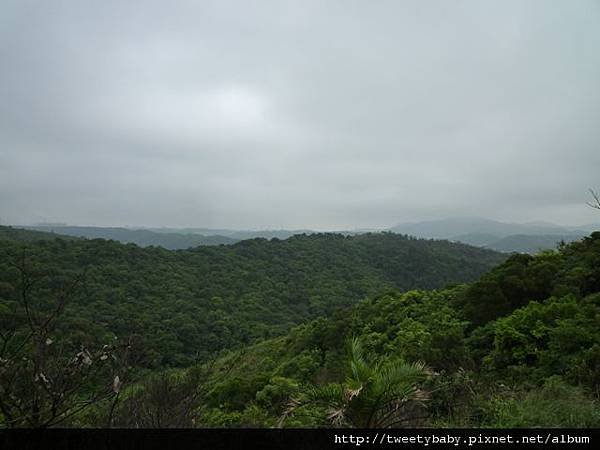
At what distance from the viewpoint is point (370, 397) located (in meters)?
4.59

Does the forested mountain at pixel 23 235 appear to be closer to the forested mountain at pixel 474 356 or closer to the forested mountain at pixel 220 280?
the forested mountain at pixel 220 280

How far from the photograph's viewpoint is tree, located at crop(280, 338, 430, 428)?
4.57 m

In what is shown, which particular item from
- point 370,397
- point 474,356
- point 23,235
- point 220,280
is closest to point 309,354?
point 474,356

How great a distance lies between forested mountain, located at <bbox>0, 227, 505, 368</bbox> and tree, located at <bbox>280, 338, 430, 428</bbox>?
1858 centimetres

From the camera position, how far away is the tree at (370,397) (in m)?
4.57

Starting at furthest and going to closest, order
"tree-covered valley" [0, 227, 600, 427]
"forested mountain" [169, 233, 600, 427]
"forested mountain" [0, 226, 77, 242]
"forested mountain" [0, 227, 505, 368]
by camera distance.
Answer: "forested mountain" [0, 226, 77, 242] < "forested mountain" [0, 227, 505, 368] < "forested mountain" [169, 233, 600, 427] < "tree-covered valley" [0, 227, 600, 427]

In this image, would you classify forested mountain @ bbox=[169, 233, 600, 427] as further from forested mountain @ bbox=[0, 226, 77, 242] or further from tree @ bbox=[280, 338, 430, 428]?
forested mountain @ bbox=[0, 226, 77, 242]

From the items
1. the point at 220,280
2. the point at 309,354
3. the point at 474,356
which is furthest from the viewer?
the point at 220,280

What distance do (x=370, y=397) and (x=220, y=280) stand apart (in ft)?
172

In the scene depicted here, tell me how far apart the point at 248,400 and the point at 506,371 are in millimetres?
8127

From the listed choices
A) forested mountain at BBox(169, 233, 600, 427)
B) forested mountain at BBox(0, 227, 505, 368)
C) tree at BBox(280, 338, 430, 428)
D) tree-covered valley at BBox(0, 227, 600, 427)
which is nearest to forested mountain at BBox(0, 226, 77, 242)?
forested mountain at BBox(0, 227, 505, 368)

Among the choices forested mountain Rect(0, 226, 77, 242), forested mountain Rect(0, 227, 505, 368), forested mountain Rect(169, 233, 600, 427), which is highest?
forested mountain Rect(0, 226, 77, 242)

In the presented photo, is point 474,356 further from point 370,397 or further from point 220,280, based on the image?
point 220,280
